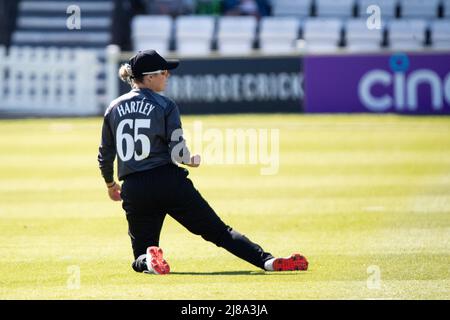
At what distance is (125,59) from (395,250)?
17.9 meters

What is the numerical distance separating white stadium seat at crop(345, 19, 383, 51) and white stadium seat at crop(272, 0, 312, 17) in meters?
2.43

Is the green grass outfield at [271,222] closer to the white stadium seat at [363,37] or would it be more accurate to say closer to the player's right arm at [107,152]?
the player's right arm at [107,152]

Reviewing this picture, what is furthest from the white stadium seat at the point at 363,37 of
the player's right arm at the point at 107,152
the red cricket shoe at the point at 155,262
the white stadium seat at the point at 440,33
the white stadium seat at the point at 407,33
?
the red cricket shoe at the point at 155,262

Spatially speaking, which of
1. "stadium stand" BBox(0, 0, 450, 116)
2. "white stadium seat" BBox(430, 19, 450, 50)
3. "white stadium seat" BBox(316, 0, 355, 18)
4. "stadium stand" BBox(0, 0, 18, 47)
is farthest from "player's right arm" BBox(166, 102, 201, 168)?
"stadium stand" BBox(0, 0, 18, 47)

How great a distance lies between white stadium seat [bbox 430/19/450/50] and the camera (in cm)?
2838

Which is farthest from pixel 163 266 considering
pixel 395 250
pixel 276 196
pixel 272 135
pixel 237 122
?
pixel 237 122

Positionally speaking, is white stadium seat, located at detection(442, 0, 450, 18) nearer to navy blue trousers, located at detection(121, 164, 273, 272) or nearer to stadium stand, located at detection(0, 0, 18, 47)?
stadium stand, located at detection(0, 0, 18, 47)

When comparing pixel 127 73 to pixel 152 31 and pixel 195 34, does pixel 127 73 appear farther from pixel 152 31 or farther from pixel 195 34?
pixel 152 31

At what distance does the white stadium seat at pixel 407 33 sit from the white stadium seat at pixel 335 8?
1.90 meters

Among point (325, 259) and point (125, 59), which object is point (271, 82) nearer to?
point (125, 59)

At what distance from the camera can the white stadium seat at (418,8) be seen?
30953 mm

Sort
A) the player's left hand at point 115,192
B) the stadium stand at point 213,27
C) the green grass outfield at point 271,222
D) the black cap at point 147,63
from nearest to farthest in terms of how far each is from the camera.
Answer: the green grass outfield at point 271,222
the black cap at point 147,63
the player's left hand at point 115,192
the stadium stand at point 213,27

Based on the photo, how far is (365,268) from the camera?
9453 millimetres
